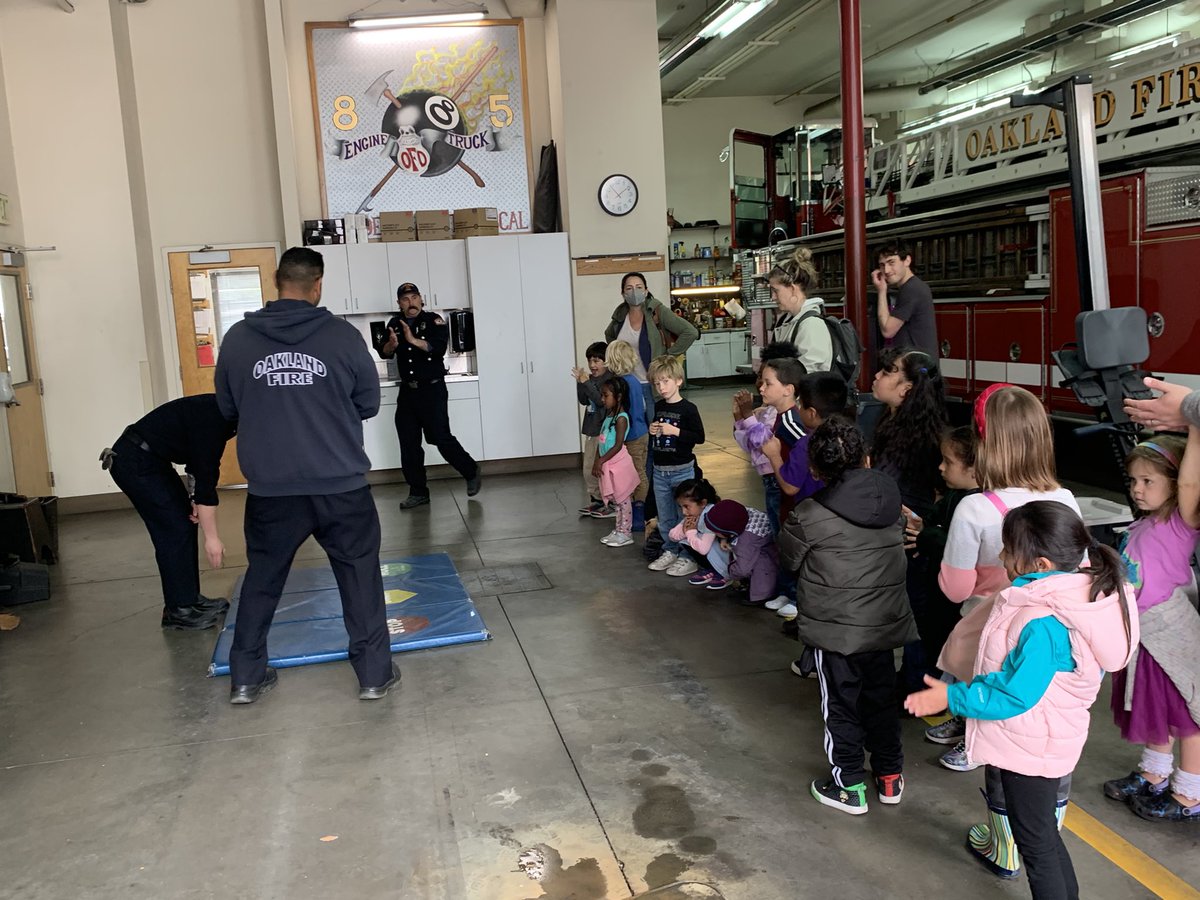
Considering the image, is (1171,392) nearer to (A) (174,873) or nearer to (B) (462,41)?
(A) (174,873)

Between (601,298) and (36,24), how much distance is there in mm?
5904

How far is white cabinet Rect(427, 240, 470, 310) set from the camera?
10641 millimetres

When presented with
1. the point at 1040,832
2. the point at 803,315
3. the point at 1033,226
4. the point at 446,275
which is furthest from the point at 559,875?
the point at 446,275

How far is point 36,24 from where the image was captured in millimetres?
9281

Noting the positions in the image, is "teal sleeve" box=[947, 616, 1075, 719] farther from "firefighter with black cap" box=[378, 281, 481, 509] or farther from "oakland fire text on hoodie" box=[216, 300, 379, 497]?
"firefighter with black cap" box=[378, 281, 481, 509]

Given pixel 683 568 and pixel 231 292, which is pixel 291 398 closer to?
pixel 683 568

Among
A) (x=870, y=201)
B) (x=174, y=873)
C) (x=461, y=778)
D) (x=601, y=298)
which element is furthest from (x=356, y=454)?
(x=870, y=201)

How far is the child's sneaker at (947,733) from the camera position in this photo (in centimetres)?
388

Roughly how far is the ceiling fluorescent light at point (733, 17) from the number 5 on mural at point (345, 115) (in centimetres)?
535

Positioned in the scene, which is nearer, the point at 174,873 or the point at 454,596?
the point at 174,873

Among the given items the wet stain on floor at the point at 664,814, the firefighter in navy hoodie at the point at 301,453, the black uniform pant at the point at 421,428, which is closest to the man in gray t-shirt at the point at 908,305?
the firefighter in navy hoodie at the point at 301,453

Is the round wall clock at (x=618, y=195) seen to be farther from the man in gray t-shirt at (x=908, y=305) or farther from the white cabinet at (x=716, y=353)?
the white cabinet at (x=716, y=353)

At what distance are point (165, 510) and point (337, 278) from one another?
208 inches

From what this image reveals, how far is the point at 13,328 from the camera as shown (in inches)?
356
